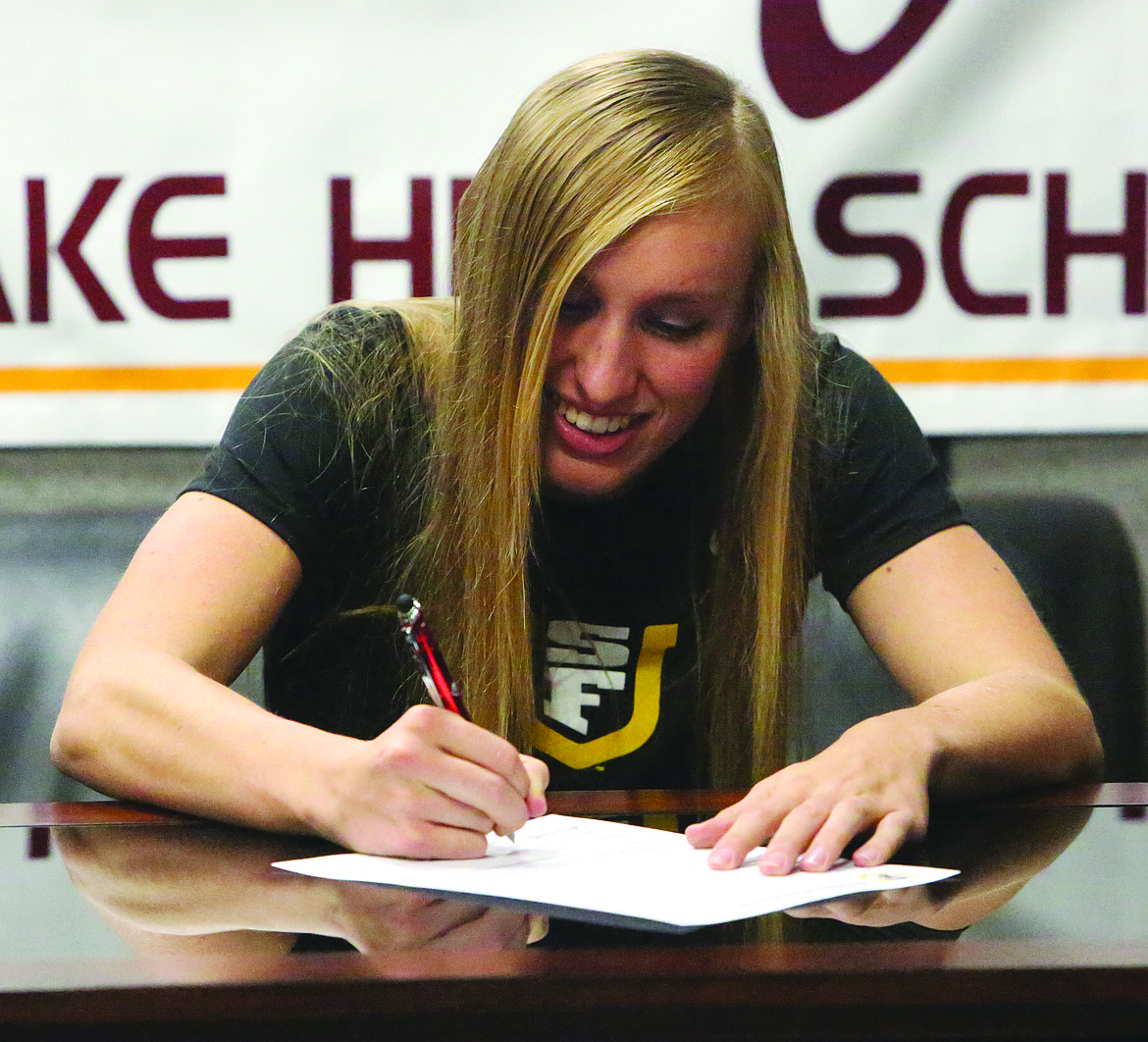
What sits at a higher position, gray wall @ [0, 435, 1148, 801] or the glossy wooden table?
gray wall @ [0, 435, 1148, 801]

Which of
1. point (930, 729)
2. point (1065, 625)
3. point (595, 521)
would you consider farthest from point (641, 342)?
point (1065, 625)

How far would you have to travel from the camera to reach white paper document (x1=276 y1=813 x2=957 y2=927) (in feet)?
1.89

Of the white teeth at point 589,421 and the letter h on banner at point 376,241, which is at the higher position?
the letter h on banner at point 376,241

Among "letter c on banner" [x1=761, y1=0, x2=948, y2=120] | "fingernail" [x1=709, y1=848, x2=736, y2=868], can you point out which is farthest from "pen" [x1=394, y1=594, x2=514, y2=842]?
"letter c on banner" [x1=761, y1=0, x2=948, y2=120]

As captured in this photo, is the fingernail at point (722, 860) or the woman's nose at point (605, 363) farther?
the woman's nose at point (605, 363)

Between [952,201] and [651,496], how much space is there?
58cm

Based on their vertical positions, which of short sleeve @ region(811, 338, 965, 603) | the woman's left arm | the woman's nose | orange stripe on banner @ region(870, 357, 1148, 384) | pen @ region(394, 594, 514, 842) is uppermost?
orange stripe on banner @ region(870, 357, 1148, 384)

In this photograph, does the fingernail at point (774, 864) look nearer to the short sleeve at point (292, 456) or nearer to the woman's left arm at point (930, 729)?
the woman's left arm at point (930, 729)

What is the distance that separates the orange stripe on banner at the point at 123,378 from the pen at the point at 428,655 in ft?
2.97

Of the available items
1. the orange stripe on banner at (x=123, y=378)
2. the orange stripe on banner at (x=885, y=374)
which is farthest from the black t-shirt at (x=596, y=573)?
the orange stripe on banner at (x=123, y=378)

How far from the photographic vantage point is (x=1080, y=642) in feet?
4.64

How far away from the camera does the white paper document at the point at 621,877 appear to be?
1.89 ft

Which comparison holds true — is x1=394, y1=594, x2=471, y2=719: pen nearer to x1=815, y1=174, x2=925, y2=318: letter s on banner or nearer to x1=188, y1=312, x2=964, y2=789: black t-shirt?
x1=188, y1=312, x2=964, y2=789: black t-shirt

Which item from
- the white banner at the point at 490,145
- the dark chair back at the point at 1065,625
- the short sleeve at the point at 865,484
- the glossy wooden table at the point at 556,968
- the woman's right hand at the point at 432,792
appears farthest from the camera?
the white banner at the point at 490,145
